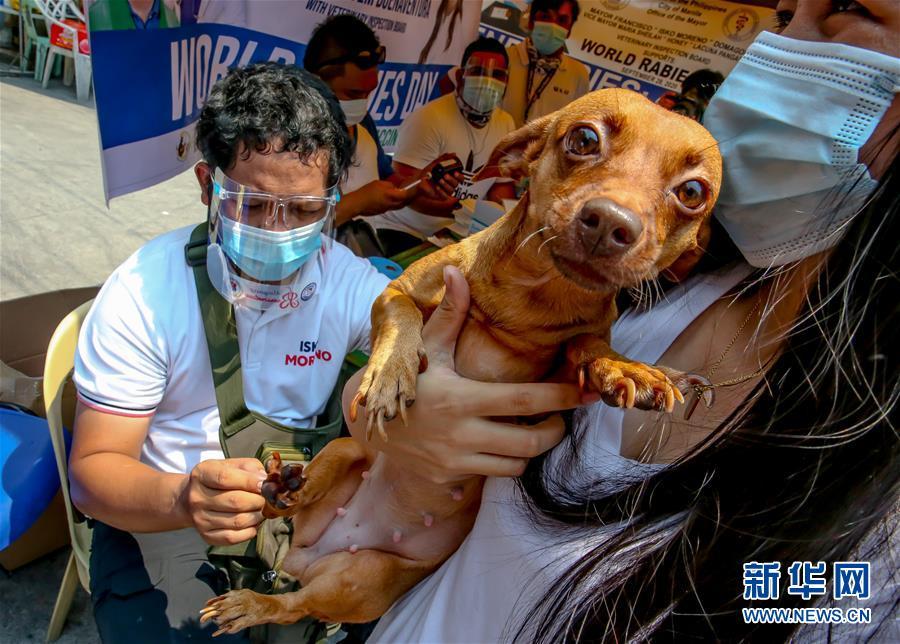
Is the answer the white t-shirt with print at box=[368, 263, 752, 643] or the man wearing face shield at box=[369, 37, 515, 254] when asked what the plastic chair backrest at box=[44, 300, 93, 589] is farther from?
the man wearing face shield at box=[369, 37, 515, 254]

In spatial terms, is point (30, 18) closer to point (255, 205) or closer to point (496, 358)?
point (255, 205)

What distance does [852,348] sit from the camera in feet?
3.67

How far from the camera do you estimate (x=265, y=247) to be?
2211mm

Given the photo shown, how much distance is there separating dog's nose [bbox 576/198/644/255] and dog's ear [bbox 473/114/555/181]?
1.58 ft

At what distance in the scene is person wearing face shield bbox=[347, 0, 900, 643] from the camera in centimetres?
112

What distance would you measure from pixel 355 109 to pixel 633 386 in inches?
124

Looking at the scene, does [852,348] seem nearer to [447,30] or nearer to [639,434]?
[639,434]

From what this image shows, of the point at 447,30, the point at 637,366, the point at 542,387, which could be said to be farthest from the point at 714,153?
the point at 447,30

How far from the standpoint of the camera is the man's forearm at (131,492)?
75.8 inches

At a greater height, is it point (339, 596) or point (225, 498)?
point (225, 498)

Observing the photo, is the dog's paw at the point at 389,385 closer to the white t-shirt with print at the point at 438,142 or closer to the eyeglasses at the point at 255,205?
the eyeglasses at the point at 255,205

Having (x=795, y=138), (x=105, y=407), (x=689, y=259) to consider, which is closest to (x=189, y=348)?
(x=105, y=407)

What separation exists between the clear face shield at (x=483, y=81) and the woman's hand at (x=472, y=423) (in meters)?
3.09

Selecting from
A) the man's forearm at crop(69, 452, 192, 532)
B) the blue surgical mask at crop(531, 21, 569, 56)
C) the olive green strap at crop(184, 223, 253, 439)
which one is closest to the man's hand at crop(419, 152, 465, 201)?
the blue surgical mask at crop(531, 21, 569, 56)
